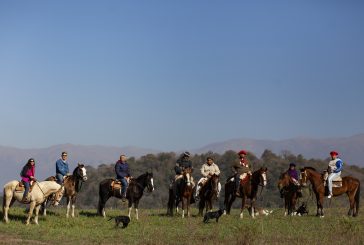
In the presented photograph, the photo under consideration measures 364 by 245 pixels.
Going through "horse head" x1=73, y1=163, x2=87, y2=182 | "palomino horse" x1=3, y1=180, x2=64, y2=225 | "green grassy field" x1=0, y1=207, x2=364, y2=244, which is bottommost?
"green grassy field" x1=0, y1=207, x2=364, y2=244

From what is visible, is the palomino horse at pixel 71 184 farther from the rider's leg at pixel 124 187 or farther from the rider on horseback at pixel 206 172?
the rider on horseback at pixel 206 172

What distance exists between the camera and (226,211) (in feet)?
85.3

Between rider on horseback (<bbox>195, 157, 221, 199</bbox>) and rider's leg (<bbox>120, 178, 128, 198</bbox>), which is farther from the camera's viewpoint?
rider on horseback (<bbox>195, 157, 221, 199</bbox>)

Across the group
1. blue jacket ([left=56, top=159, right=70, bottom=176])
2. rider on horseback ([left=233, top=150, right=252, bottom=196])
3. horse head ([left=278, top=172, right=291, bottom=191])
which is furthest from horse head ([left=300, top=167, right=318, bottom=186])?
blue jacket ([left=56, top=159, right=70, bottom=176])

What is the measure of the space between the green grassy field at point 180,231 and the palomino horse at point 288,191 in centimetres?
258

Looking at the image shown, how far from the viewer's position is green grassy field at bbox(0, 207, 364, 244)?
17.1m

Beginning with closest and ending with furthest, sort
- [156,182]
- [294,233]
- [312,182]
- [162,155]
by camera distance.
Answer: [294,233], [312,182], [156,182], [162,155]

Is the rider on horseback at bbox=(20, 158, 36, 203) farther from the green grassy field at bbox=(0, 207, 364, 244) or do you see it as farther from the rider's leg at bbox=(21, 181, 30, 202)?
the green grassy field at bbox=(0, 207, 364, 244)

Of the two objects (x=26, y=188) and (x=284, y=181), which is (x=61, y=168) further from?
(x=284, y=181)

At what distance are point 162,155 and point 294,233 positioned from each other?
253 ft

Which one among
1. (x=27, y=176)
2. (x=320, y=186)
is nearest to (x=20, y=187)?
(x=27, y=176)

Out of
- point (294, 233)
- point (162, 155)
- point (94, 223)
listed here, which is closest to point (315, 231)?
point (294, 233)

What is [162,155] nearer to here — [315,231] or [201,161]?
[201,161]

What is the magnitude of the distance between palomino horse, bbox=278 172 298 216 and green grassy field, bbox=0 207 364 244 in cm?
258
